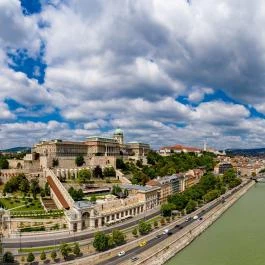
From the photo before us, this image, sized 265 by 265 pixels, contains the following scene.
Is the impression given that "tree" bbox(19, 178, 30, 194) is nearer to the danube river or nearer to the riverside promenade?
the riverside promenade

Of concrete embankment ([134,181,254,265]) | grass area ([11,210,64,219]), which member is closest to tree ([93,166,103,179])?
concrete embankment ([134,181,254,265])

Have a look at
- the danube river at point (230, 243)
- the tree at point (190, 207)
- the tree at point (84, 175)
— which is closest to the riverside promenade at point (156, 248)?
the danube river at point (230, 243)

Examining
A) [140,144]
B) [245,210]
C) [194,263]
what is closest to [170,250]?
[194,263]

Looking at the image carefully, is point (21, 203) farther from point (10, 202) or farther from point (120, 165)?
point (120, 165)

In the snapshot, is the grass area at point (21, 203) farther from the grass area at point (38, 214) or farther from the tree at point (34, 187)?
the tree at point (34, 187)

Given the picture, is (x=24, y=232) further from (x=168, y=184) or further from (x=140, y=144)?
(x=140, y=144)
